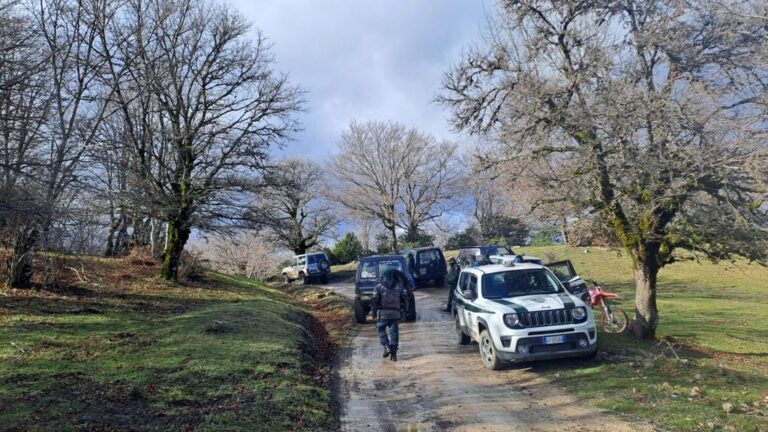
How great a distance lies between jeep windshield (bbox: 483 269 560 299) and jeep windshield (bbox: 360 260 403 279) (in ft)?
20.4

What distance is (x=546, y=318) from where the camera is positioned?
27.9ft

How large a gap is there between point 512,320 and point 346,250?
137ft

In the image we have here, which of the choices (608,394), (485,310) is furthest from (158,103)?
(608,394)

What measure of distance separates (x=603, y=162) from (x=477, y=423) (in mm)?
5873

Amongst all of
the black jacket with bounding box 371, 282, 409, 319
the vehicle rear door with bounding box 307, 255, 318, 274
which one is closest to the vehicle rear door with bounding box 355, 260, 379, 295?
the black jacket with bounding box 371, 282, 409, 319

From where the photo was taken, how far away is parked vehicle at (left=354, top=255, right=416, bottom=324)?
15.1 metres

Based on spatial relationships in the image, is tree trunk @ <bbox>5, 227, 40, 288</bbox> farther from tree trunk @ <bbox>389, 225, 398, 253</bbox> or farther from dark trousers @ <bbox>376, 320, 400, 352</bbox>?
tree trunk @ <bbox>389, 225, 398, 253</bbox>

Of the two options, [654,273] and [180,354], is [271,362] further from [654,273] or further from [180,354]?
[654,273]

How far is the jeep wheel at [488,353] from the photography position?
8.78 m

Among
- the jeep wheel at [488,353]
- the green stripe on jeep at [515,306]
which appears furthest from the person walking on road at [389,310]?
the green stripe on jeep at [515,306]

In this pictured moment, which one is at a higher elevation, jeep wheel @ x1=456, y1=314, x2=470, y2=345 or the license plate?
the license plate

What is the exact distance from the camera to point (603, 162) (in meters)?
9.79

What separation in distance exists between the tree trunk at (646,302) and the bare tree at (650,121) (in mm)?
22

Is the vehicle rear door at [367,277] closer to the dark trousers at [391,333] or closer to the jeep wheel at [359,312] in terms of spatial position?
the jeep wheel at [359,312]
